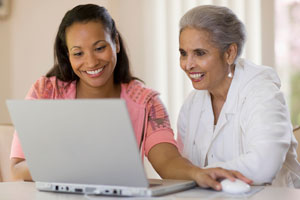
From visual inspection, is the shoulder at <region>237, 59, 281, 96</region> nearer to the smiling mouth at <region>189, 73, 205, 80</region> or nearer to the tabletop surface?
the smiling mouth at <region>189, 73, 205, 80</region>

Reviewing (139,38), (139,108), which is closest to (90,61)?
(139,108)

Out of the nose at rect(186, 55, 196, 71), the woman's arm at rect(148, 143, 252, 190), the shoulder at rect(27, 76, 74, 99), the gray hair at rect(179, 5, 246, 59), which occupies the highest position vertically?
the gray hair at rect(179, 5, 246, 59)

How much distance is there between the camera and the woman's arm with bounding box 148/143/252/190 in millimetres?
1512

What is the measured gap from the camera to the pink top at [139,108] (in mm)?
2078

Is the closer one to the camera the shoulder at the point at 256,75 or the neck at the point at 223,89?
the shoulder at the point at 256,75

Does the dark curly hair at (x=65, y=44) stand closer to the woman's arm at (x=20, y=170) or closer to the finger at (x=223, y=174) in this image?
the woman's arm at (x=20, y=170)

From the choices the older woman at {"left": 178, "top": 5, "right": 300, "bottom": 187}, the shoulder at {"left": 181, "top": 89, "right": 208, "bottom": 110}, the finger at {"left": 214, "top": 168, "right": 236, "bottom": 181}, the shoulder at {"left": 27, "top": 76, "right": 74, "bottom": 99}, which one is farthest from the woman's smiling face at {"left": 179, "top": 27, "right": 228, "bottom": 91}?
the finger at {"left": 214, "top": 168, "right": 236, "bottom": 181}

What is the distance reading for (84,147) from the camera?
1386 millimetres

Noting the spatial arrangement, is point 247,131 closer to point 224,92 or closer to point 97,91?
point 224,92

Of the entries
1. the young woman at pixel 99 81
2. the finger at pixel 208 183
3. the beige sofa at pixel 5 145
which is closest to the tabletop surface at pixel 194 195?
the finger at pixel 208 183

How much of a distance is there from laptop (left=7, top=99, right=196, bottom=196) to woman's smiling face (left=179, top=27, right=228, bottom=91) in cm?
64

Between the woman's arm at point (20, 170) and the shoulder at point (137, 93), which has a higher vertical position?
the shoulder at point (137, 93)

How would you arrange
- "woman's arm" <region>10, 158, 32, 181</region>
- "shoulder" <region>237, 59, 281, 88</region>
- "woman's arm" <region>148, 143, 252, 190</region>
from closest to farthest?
"woman's arm" <region>148, 143, 252, 190</region> → "woman's arm" <region>10, 158, 32, 181</region> → "shoulder" <region>237, 59, 281, 88</region>

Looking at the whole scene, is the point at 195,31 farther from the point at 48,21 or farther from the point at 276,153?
the point at 48,21
